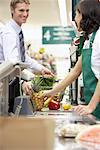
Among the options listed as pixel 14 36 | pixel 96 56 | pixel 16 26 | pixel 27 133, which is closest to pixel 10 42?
pixel 14 36

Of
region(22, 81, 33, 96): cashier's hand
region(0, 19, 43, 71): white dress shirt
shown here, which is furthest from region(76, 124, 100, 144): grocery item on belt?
region(0, 19, 43, 71): white dress shirt

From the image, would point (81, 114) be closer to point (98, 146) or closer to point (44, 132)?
point (98, 146)

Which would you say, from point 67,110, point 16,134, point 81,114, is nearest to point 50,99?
point 67,110

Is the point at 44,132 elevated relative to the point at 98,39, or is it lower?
lower

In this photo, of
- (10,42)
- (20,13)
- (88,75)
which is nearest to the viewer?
(88,75)

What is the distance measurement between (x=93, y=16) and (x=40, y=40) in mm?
11460

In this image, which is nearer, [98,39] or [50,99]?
[98,39]

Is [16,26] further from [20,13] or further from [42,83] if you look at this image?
[42,83]

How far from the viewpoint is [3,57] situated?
3180 mm

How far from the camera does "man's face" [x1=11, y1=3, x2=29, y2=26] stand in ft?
10.8

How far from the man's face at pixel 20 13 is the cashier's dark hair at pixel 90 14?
2.99ft

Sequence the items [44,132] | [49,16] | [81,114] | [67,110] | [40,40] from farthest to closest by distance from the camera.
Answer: [40,40] → [49,16] → [67,110] → [81,114] → [44,132]

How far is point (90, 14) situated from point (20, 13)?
0.99 m

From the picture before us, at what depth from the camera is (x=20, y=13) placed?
10.8ft
